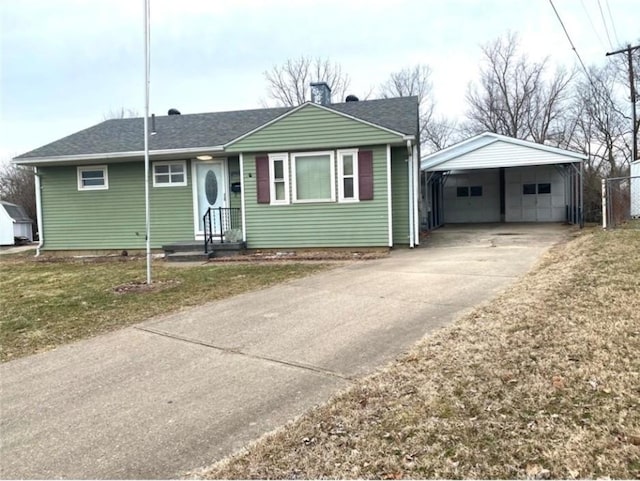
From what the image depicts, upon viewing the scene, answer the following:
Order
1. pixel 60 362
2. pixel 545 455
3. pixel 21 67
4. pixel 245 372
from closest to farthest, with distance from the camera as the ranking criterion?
pixel 545 455, pixel 245 372, pixel 60 362, pixel 21 67

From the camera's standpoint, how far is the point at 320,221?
39.5 ft

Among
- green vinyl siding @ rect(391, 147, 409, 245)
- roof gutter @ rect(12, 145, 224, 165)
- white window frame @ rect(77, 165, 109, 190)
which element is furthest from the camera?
white window frame @ rect(77, 165, 109, 190)

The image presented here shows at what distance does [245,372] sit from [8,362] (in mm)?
2429

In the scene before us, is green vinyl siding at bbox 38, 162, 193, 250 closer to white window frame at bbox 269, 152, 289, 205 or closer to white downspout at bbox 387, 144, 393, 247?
white window frame at bbox 269, 152, 289, 205

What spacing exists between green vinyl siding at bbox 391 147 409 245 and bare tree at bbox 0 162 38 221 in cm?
2179

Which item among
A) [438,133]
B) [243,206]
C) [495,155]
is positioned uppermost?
[438,133]

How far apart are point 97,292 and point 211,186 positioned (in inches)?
240

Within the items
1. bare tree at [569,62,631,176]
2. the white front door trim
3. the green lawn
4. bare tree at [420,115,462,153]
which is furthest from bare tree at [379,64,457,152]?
the green lawn

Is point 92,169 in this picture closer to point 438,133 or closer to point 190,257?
point 190,257

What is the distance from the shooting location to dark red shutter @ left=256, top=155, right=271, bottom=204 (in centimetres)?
1210

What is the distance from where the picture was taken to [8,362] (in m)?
4.61

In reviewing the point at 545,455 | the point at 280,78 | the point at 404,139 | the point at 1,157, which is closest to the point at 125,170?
the point at 404,139

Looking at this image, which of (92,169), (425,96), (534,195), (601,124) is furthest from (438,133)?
(92,169)

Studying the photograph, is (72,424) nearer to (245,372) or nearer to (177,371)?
(177,371)
